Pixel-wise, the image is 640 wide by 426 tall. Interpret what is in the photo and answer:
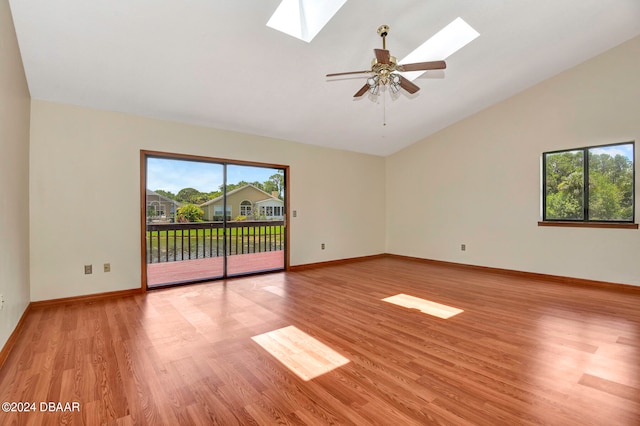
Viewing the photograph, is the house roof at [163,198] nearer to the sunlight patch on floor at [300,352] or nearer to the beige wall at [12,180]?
the beige wall at [12,180]

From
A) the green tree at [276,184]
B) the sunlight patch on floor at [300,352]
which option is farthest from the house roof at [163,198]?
the sunlight patch on floor at [300,352]

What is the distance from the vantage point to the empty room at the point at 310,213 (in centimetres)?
190

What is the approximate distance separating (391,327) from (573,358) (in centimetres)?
140

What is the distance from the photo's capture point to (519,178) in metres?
5.00

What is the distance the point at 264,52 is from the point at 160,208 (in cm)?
270

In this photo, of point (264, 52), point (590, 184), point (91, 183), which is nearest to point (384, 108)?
point (264, 52)

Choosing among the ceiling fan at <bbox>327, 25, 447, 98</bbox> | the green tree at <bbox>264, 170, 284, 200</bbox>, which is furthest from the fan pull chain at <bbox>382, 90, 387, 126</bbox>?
the green tree at <bbox>264, 170, 284, 200</bbox>

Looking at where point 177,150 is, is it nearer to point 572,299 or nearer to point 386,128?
point 386,128

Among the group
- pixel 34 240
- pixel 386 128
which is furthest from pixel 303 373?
pixel 386 128

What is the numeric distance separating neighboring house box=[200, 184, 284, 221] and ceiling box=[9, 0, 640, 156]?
1.13 meters

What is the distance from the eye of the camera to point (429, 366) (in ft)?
6.93

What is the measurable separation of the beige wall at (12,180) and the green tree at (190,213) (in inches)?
66.5

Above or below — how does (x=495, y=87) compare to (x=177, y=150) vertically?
above

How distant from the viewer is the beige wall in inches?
88.2
